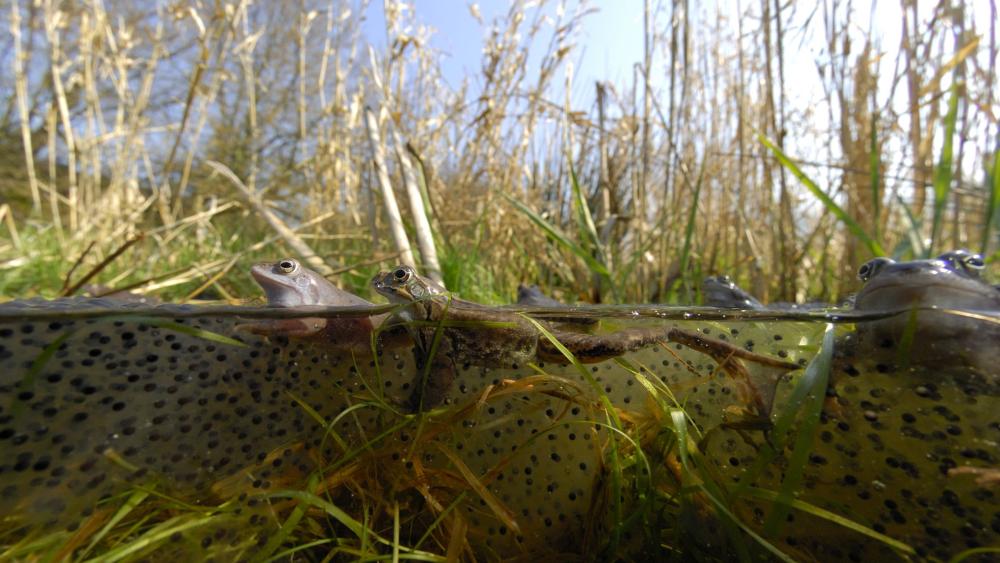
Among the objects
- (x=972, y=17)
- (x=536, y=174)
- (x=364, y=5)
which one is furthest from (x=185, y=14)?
(x=972, y=17)

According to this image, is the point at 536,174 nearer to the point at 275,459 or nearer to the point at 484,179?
the point at 484,179

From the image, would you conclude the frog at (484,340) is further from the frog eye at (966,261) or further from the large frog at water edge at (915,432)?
the frog eye at (966,261)

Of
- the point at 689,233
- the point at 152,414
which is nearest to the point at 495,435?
the point at 152,414

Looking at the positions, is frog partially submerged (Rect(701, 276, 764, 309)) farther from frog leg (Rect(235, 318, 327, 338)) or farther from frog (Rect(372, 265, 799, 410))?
frog leg (Rect(235, 318, 327, 338))

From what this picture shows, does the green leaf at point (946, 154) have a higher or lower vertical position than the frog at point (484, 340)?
higher

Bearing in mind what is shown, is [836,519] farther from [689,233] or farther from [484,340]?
[689,233]

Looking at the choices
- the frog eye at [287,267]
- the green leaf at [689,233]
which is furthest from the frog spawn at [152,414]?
the green leaf at [689,233]
